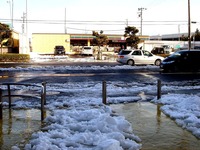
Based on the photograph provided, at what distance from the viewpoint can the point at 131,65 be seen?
3044 centimetres

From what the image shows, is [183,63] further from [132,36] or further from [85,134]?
[132,36]

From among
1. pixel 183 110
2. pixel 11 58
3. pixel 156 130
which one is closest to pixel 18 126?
pixel 156 130

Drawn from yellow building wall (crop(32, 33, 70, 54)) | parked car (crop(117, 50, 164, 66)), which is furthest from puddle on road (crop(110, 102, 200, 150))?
yellow building wall (crop(32, 33, 70, 54))

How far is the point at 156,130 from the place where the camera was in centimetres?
709

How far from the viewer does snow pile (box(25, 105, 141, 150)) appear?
5.67m

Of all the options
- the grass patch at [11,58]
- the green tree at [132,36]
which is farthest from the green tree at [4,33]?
the green tree at [132,36]

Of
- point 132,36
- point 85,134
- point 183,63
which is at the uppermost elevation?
point 132,36

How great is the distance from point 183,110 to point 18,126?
14.4ft

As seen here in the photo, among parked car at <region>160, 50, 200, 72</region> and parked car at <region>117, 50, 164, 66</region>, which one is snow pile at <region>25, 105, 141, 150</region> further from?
parked car at <region>117, 50, 164, 66</region>

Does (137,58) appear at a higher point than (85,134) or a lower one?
higher

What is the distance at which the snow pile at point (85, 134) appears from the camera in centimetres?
567

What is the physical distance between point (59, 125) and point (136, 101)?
178 inches

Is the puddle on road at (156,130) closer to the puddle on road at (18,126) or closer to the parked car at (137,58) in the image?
the puddle on road at (18,126)

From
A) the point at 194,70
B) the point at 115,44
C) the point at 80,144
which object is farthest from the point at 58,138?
the point at 115,44
